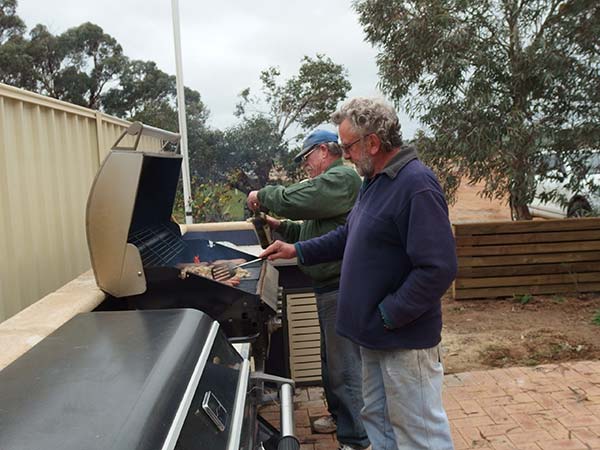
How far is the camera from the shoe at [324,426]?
137 inches

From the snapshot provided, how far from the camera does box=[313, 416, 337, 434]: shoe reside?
11.4 ft

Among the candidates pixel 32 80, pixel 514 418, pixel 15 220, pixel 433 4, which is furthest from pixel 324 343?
pixel 32 80

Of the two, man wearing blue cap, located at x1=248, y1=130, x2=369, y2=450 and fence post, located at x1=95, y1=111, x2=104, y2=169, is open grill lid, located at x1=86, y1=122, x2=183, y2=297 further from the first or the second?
fence post, located at x1=95, y1=111, x2=104, y2=169

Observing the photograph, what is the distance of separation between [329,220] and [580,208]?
6.00 m

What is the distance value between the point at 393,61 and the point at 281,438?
590 centimetres

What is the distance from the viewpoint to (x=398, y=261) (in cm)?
205

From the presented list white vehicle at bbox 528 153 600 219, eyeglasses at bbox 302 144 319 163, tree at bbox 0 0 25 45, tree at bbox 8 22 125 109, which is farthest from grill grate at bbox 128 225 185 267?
tree at bbox 0 0 25 45

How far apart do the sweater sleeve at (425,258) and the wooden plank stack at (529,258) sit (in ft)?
14.3

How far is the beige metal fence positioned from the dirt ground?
317cm

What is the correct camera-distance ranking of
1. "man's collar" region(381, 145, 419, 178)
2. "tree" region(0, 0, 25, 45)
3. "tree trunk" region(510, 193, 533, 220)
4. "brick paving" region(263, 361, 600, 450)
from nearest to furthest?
"man's collar" region(381, 145, 419, 178), "brick paving" region(263, 361, 600, 450), "tree trunk" region(510, 193, 533, 220), "tree" region(0, 0, 25, 45)

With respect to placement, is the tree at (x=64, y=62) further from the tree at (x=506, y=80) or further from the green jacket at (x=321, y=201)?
the green jacket at (x=321, y=201)

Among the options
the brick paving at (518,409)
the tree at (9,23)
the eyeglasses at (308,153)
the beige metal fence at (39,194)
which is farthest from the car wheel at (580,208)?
the tree at (9,23)

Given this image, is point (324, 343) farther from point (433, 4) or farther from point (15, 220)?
point (433, 4)

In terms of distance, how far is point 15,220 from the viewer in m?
2.52
